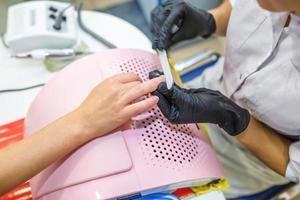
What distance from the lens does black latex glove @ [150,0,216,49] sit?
2.74ft

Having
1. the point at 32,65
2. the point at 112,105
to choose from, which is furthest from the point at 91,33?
the point at 112,105

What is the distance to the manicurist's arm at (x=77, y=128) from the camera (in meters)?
0.66

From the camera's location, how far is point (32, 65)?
0.95 m

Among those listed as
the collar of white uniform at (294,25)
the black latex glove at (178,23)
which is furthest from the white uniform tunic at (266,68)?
the black latex glove at (178,23)

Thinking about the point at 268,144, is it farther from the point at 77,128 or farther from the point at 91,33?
the point at 91,33

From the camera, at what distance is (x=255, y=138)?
2.71 ft

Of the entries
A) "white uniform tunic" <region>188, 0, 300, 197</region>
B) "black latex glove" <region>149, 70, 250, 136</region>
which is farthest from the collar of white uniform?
"black latex glove" <region>149, 70, 250, 136</region>

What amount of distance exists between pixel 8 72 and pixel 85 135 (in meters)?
0.39

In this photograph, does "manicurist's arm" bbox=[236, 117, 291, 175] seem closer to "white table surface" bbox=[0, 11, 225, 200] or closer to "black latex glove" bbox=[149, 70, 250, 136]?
"black latex glove" bbox=[149, 70, 250, 136]

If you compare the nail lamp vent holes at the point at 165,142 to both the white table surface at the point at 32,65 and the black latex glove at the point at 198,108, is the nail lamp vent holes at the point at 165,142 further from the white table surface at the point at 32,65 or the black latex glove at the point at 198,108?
the white table surface at the point at 32,65

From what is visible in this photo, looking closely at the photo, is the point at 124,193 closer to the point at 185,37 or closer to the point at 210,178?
the point at 210,178

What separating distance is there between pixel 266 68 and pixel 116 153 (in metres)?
0.37

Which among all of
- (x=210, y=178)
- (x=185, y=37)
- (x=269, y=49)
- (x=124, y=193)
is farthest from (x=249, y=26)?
(x=124, y=193)

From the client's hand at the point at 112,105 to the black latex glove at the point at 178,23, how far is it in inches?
4.6
